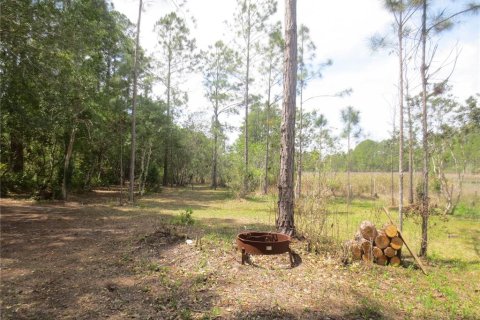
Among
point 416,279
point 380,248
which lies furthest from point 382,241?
point 416,279

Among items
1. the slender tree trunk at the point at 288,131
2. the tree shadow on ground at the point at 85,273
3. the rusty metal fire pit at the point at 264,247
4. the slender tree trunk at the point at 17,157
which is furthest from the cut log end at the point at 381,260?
the slender tree trunk at the point at 17,157

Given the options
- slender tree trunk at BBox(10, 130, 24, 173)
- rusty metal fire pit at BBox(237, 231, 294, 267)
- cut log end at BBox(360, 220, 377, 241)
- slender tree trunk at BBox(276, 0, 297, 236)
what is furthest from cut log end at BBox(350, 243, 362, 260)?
slender tree trunk at BBox(10, 130, 24, 173)

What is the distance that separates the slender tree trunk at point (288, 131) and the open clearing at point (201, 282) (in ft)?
1.92

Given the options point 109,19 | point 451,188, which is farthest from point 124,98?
point 451,188

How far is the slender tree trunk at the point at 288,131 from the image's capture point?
19.1 ft

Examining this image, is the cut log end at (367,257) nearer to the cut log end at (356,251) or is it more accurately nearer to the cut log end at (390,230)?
the cut log end at (356,251)

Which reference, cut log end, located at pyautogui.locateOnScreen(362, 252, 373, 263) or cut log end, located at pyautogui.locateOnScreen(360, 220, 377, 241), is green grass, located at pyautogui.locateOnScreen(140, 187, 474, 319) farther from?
cut log end, located at pyautogui.locateOnScreen(360, 220, 377, 241)

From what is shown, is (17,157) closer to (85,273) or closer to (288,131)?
(85,273)

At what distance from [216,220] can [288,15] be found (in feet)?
19.8

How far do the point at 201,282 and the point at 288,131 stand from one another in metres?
3.23

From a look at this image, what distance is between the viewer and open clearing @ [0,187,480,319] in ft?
11.3

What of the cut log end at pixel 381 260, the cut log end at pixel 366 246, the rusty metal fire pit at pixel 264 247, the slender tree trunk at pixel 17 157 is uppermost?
the slender tree trunk at pixel 17 157

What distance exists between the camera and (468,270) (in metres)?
5.58

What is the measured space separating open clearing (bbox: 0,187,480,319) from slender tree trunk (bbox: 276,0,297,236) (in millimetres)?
586
